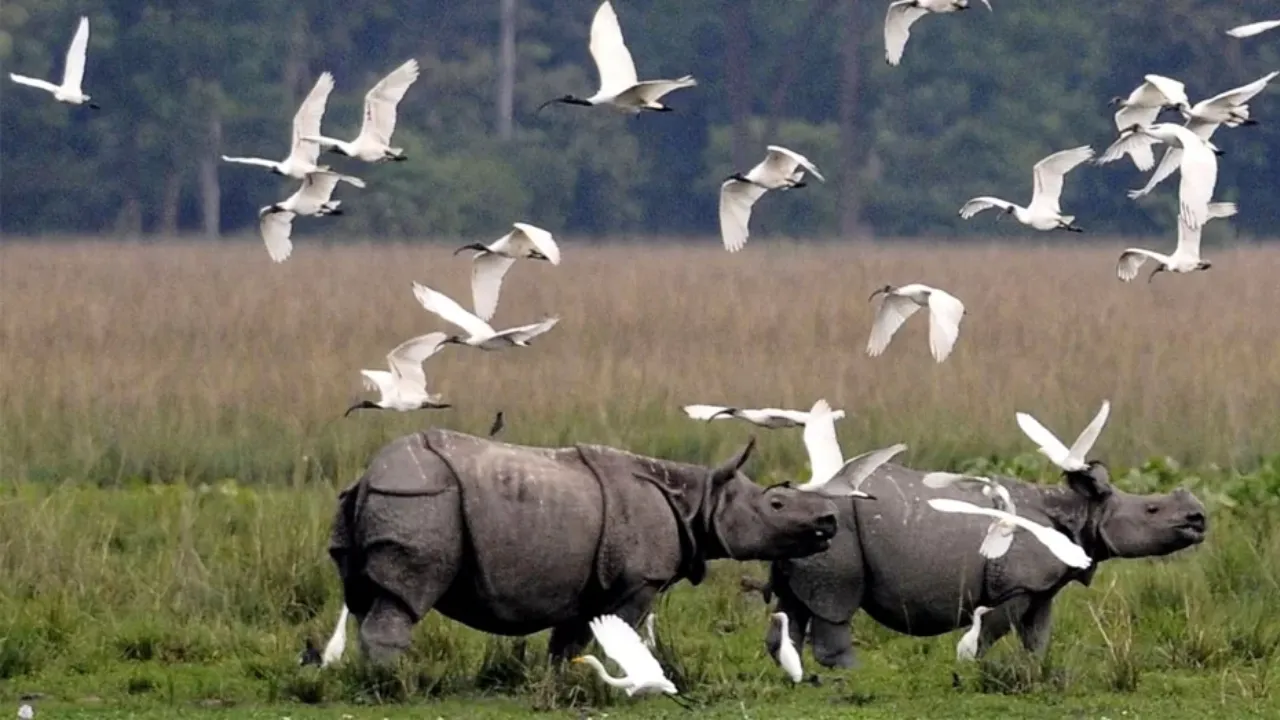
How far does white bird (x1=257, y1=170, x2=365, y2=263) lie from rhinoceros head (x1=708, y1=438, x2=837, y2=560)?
9.53 ft

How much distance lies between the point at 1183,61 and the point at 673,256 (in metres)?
18.3

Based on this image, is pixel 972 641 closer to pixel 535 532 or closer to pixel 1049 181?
pixel 535 532

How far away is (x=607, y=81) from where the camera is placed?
11461mm

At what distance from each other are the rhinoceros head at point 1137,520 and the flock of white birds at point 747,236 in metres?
0.18

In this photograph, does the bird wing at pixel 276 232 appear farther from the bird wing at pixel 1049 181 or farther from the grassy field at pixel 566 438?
the bird wing at pixel 1049 181

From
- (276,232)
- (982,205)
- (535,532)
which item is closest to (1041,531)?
(535,532)

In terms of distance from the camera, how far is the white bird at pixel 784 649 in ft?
29.6

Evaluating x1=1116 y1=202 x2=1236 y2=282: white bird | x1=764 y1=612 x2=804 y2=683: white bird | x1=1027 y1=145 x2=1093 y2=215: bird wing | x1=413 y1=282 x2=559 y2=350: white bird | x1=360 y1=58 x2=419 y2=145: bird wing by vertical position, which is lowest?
x1=764 y1=612 x2=804 y2=683: white bird

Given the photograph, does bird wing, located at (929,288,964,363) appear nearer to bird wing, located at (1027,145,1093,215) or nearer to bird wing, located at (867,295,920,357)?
bird wing, located at (867,295,920,357)

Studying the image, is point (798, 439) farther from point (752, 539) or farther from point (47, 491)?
point (752, 539)

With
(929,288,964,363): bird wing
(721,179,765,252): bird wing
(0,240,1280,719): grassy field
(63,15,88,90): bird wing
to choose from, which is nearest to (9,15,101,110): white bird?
(63,15,88,90): bird wing

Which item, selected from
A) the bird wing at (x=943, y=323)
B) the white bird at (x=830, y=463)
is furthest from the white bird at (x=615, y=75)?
the white bird at (x=830, y=463)

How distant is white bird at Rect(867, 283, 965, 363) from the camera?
10195 millimetres

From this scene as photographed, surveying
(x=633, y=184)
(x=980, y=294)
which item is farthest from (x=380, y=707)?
(x=633, y=184)
